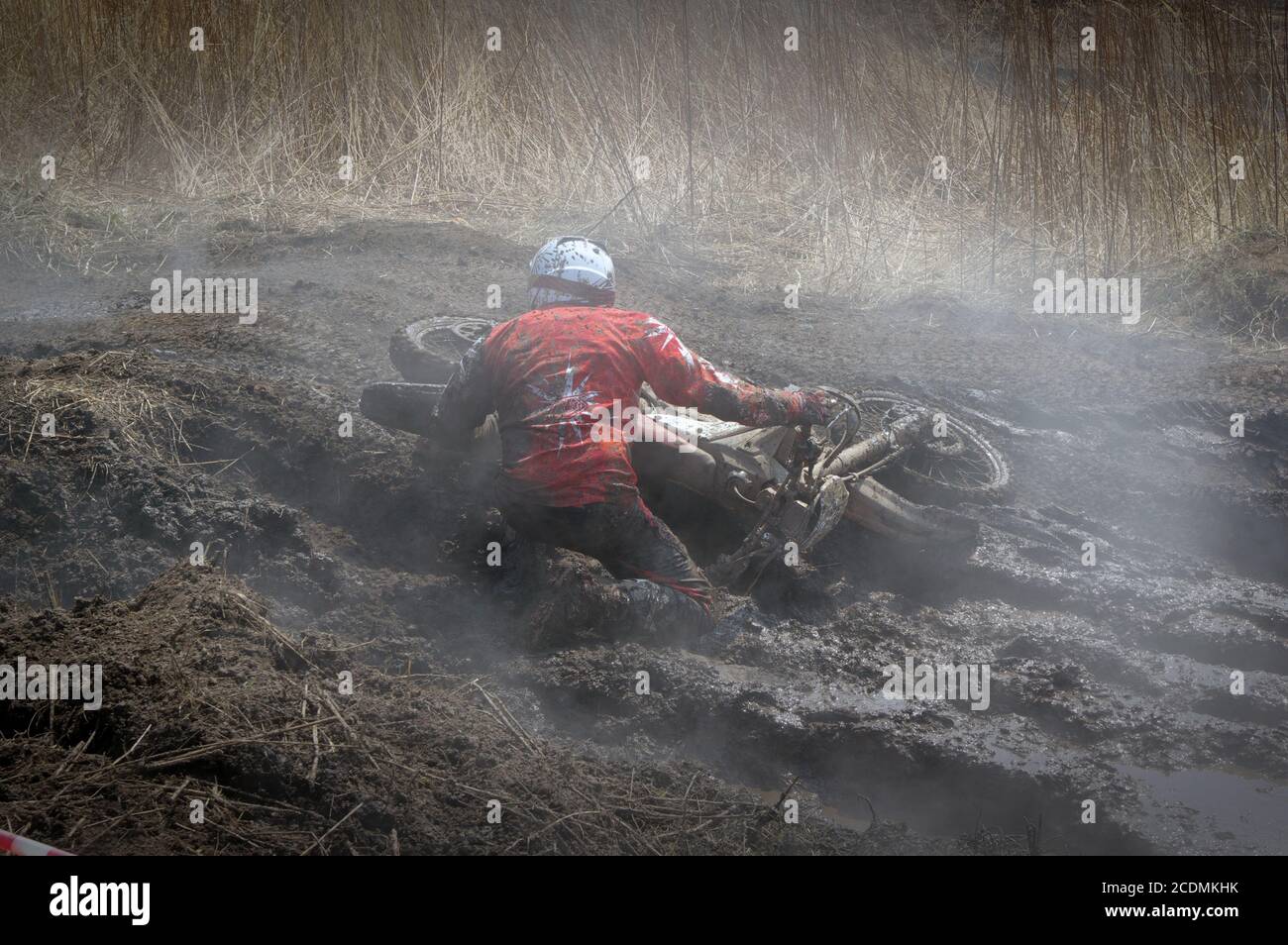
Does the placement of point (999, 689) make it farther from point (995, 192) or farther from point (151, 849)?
point (995, 192)

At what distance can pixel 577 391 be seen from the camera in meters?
4.88

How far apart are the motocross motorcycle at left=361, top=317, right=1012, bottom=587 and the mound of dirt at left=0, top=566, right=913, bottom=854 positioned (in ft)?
4.94

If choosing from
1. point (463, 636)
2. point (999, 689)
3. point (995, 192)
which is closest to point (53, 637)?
point (463, 636)

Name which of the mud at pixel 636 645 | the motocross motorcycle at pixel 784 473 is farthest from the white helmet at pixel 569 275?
the mud at pixel 636 645

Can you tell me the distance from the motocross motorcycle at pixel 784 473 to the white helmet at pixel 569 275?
25.9 inches

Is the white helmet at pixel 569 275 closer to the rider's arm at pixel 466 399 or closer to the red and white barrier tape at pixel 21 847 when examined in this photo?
the rider's arm at pixel 466 399

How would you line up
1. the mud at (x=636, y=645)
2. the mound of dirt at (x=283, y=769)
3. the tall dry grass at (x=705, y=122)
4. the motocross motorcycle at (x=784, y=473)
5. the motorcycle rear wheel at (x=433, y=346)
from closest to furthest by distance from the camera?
the mound of dirt at (x=283, y=769), the mud at (x=636, y=645), the motocross motorcycle at (x=784, y=473), the motorcycle rear wheel at (x=433, y=346), the tall dry grass at (x=705, y=122)

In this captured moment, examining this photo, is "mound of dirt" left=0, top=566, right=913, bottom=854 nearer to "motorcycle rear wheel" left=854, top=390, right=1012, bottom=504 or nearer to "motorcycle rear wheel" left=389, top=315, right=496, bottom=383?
"motorcycle rear wheel" left=389, top=315, right=496, bottom=383

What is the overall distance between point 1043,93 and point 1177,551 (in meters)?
4.74

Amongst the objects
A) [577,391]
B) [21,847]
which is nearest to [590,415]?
[577,391]

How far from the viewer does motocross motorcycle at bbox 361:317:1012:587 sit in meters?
5.36

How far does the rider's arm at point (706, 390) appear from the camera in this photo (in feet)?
16.5

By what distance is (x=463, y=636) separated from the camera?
498 centimetres

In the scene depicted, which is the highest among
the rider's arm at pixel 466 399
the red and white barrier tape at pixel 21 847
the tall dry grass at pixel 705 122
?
the tall dry grass at pixel 705 122
